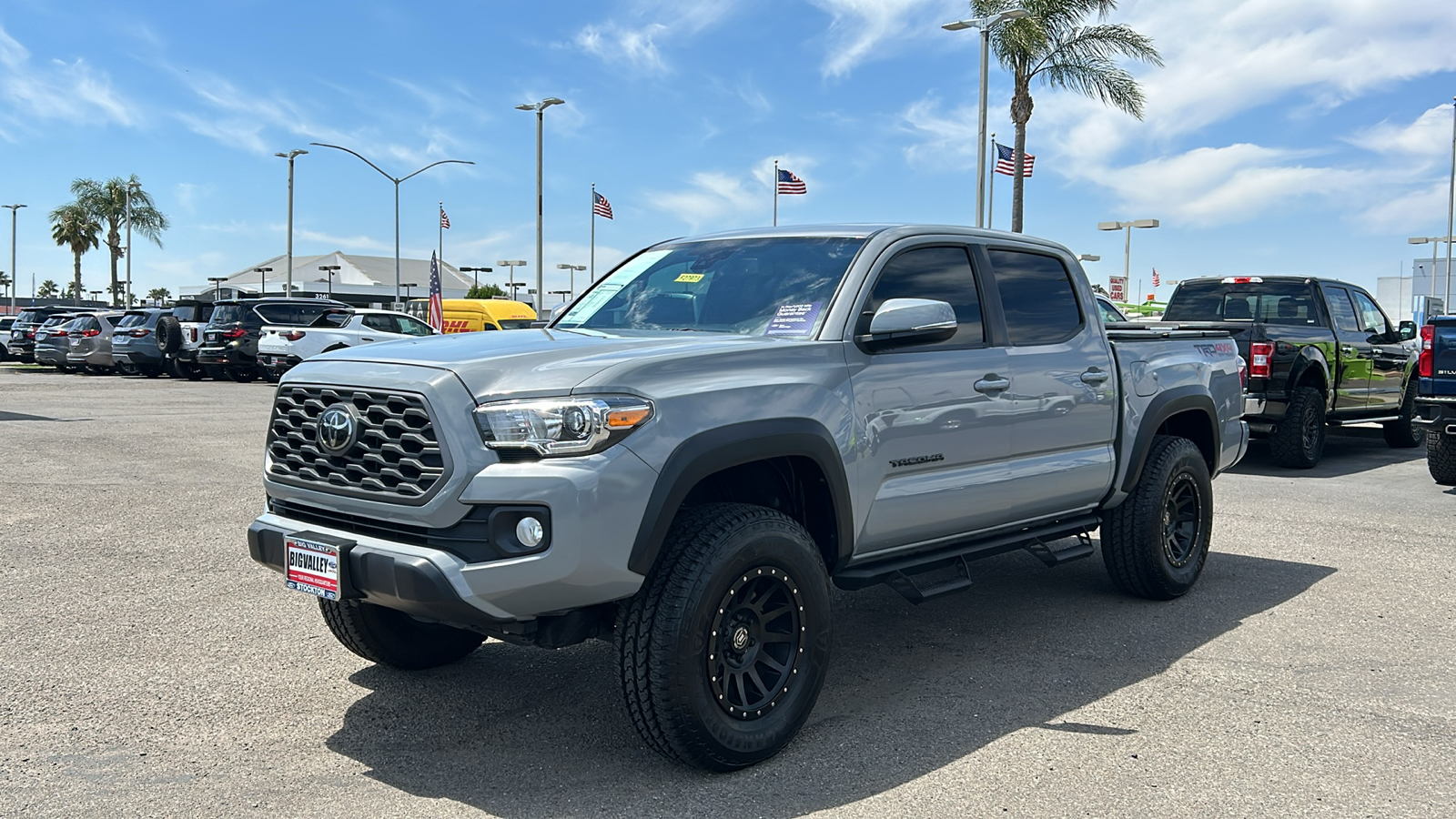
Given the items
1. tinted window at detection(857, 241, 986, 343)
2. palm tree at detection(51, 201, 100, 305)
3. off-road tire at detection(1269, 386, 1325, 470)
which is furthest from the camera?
palm tree at detection(51, 201, 100, 305)

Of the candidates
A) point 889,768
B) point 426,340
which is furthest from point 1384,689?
point 426,340

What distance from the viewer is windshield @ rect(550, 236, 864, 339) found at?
4.71 metres

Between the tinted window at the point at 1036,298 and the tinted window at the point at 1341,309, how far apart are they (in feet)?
25.2

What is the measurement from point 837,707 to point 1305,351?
880 cm

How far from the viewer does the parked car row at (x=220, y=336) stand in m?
24.2

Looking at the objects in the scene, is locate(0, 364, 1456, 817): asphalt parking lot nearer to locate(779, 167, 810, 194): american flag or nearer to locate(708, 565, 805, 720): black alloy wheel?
locate(708, 565, 805, 720): black alloy wheel

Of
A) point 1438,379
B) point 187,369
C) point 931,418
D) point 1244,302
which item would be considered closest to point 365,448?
point 931,418

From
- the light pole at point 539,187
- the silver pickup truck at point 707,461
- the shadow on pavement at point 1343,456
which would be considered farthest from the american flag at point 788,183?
the silver pickup truck at point 707,461

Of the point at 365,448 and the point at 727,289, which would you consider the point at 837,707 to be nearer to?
the point at 727,289

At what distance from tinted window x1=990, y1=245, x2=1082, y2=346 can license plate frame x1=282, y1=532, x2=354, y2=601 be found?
301cm

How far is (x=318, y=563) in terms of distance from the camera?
3.90 metres

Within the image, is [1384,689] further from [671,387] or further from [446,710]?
[446,710]

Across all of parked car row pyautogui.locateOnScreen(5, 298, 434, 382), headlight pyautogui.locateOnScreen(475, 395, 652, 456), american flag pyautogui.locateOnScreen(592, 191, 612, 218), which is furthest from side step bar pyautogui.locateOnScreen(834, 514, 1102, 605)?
american flag pyautogui.locateOnScreen(592, 191, 612, 218)

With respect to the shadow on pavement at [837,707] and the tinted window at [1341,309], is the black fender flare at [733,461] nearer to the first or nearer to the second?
the shadow on pavement at [837,707]
